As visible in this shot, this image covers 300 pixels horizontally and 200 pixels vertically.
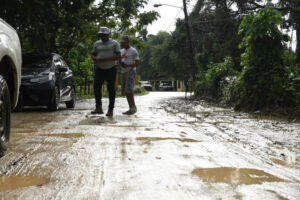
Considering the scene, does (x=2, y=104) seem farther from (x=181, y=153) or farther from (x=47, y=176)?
(x=181, y=153)

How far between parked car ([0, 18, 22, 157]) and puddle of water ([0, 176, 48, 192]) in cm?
62

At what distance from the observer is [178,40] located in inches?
1158

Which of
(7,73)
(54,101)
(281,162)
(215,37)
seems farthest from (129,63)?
(215,37)

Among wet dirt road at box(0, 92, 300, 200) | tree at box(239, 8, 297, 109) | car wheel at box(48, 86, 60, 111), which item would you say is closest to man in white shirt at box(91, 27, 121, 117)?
car wheel at box(48, 86, 60, 111)

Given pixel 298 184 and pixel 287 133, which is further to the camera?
pixel 287 133

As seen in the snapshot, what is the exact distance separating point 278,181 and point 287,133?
2.70 metres

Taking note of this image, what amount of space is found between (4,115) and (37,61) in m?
5.45

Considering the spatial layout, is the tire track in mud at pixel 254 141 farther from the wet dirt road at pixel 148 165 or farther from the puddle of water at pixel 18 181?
the puddle of water at pixel 18 181

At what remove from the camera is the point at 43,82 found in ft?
24.8

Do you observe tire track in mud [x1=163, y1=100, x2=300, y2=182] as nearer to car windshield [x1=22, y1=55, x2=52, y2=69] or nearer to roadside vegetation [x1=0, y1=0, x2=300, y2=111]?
roadside vegetation [x1=0, y1=0, x2=300, y2=111]

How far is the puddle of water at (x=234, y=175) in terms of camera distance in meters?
2.39

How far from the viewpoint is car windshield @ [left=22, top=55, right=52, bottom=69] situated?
8.06 m

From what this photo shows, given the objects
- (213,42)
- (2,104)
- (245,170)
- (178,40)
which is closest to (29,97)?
(2,104)

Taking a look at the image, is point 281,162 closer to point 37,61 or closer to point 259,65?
point 259,65
